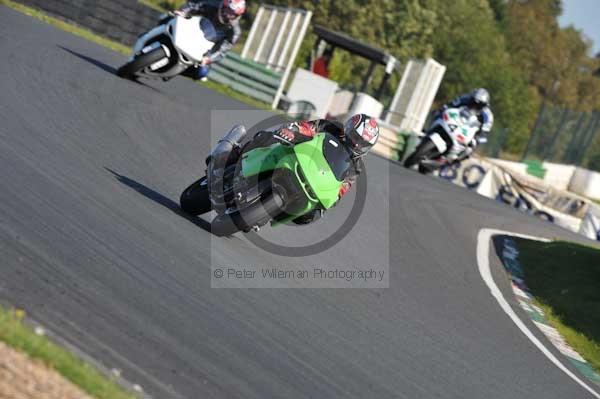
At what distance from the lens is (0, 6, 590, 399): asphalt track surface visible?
227 inches

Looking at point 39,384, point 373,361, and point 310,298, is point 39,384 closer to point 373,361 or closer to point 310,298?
point 373,361

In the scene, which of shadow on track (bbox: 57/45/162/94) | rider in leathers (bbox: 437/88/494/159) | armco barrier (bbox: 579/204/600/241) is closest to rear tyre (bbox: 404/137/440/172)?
rider in leathers (bbox: 437/88/494/159)

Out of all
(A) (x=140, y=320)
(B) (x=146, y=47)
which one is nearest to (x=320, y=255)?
(A) (x=140, y=320)

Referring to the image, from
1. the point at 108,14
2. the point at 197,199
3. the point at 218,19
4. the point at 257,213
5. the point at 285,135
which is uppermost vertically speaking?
the point at 218,19

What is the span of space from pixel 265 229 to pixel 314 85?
17914mm

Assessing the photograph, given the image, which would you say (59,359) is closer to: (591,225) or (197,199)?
(197,199)

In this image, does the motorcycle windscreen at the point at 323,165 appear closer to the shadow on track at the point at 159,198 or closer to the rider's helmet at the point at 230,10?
the shadow on track at the point at 159,198

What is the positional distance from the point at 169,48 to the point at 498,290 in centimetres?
603

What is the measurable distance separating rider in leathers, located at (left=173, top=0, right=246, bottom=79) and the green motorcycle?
6.78 m

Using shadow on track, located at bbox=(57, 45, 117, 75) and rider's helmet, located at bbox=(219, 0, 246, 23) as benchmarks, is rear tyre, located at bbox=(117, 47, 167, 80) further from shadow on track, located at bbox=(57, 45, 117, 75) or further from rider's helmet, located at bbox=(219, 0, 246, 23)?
rider's helmet, located at bbox=(219, 0, 246, 23)

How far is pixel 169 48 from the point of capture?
15539 mm

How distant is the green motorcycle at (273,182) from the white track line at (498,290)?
2.53m

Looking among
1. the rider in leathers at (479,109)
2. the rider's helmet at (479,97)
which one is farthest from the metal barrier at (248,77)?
the rider's helmet at (479,97)

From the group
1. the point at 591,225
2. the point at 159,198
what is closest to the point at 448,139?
the point at 591,225
